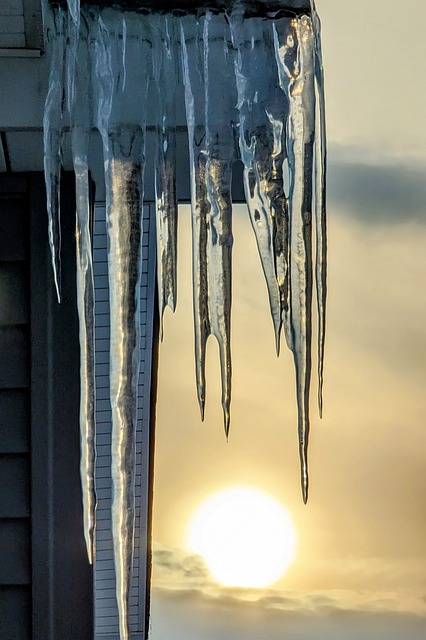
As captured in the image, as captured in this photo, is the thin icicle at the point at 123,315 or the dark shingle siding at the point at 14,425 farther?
the dark shingle siding at the point at 14,425

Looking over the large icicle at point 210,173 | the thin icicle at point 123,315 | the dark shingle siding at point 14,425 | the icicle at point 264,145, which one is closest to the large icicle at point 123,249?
the thin icicle at point 123,315

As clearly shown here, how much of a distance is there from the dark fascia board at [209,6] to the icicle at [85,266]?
0.11 metres

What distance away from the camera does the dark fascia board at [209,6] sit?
1879mm

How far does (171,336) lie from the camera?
13.1ft

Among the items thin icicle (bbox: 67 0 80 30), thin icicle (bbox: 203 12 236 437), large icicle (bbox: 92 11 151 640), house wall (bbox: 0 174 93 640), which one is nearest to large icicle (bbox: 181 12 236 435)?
thin icicle (bbox: 203 12 236 437)

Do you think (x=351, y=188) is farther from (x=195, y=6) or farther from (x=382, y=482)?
(x=195, y=6)

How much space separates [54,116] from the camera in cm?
195

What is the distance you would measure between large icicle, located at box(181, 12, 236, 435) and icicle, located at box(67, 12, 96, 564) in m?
0.22

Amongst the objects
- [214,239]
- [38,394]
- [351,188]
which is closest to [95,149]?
[214,239]

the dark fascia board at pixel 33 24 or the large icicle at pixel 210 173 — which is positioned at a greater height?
the dark fascia board at pixel 33 24

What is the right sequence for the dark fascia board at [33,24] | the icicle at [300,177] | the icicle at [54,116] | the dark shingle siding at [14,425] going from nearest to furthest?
the dark fascia board at [33,24], the icicle at [54,116], the icicle at [300,177], the dark shingle siding at [14,425]

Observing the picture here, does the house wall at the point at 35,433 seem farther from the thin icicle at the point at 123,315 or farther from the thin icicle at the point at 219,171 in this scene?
the thin icicle at the point at 219,171

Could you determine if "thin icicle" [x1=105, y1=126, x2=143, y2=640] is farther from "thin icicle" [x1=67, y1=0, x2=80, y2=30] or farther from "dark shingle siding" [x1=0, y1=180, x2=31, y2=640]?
"dark shingle siding" [x1=0, y1=180, x2=31, y2=640]

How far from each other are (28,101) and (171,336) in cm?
208
